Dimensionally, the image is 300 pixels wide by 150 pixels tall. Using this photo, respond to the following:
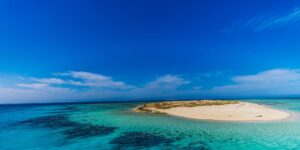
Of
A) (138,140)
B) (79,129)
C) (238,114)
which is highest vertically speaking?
(238,114)

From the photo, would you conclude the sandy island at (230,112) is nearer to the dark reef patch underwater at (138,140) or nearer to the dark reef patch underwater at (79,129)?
the dark reef patch underwater at (138,140)

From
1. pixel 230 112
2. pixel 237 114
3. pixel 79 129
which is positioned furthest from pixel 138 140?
pixel 230 112

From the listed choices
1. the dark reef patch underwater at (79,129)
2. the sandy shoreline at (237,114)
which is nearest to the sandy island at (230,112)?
the sandy shoreline at (237,114)

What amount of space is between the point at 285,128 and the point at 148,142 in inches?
499

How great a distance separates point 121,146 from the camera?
558 inches

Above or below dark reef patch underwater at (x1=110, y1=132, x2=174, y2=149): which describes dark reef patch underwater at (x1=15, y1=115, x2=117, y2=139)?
above

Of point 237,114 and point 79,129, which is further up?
point 237,114

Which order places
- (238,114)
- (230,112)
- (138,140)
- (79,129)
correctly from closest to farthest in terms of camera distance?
(138,140) → (79,129) → (238,114) → (230,112)

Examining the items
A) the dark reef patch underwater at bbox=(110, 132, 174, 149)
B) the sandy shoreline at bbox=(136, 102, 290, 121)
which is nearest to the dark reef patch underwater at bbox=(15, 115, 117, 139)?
the dark reef patch underwater at bbox=(110, 132, 174, 149)

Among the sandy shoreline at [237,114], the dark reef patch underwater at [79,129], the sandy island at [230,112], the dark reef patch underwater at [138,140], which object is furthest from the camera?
the sandy island at [230,112]

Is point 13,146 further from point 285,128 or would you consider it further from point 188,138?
point 285,128

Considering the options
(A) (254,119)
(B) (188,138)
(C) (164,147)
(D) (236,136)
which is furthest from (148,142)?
(A) (254,119)

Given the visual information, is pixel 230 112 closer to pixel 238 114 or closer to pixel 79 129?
pixel 238 114

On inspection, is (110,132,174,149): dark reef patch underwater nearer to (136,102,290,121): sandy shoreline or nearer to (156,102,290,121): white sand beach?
(136,102,290,121): sandy shoreline
